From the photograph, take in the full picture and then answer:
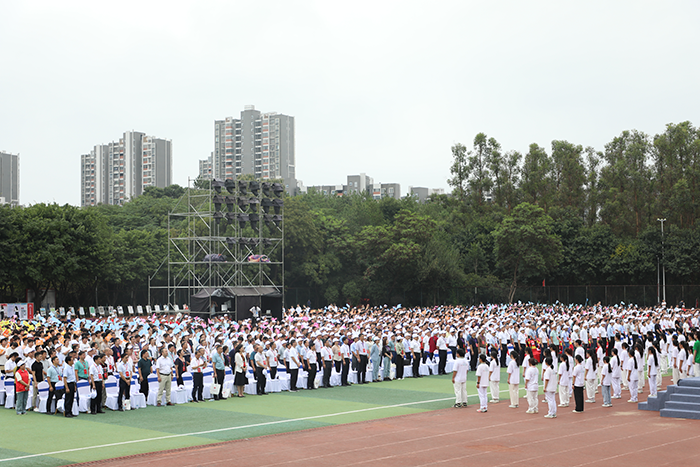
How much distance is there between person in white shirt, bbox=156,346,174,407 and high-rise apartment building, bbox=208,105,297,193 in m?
108

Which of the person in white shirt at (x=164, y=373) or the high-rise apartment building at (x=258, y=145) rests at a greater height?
the high-rise apartment building at (x=258, y=145)

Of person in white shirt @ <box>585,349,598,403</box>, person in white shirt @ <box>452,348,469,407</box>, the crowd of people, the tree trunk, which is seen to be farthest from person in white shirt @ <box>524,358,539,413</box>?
the tree trunk

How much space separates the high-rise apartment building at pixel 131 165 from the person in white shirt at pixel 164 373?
397 feet

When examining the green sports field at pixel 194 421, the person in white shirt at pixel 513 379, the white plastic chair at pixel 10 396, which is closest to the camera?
the green sports field at pixel 194 421

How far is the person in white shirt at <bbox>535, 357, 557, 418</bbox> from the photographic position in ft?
48.4

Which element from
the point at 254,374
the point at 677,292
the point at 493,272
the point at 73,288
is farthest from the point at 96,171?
the point at 254,374

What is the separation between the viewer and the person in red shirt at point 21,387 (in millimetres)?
14797

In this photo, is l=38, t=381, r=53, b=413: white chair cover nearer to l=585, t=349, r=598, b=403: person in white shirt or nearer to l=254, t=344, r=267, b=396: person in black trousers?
l=254, t=344, r=267, b=396: person in black trousers

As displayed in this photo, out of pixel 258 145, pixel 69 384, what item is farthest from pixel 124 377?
pixel 258 145

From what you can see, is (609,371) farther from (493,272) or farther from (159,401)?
(493,272)

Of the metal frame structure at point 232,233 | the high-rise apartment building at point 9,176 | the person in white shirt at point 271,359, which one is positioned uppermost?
the high-rise apartment building at point 9,176

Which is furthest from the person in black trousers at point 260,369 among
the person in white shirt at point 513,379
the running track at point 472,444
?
the person in white shirt at point 513,379

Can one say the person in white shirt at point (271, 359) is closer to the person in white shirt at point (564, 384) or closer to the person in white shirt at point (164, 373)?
the person in white shirt at point (164, 373)

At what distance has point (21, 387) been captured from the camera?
14922mm
